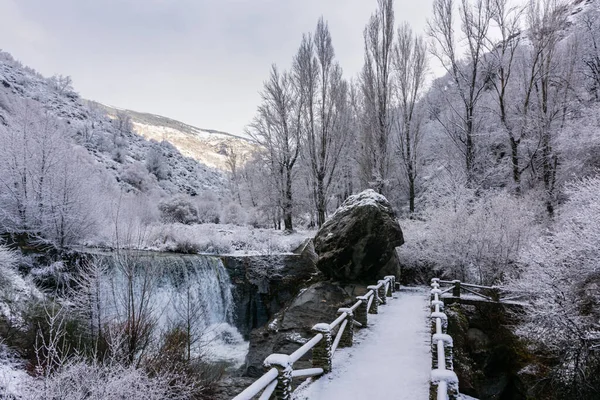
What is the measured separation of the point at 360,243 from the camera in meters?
14.6

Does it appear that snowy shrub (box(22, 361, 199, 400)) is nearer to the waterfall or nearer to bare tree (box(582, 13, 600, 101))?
the waterfall

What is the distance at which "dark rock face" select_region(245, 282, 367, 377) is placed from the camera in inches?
470

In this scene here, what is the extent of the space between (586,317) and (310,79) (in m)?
20.8

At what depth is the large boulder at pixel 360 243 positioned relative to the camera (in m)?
14.6

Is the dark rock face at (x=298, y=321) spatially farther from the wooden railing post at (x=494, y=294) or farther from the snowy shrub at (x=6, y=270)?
the snowy shrub at (x=6, y=270)

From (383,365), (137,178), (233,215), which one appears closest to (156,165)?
(137,178)

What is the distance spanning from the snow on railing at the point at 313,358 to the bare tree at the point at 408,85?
14.1 m

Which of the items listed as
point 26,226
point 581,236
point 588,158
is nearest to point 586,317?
point 581,236

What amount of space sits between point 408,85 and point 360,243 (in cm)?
1481

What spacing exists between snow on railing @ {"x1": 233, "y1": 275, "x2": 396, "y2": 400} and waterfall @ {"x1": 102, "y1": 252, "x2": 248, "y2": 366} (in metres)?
6.36

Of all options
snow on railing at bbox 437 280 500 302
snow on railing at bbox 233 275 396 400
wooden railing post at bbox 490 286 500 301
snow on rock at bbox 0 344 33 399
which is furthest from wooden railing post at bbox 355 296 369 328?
snow on rock at bbox 0 344 33 399

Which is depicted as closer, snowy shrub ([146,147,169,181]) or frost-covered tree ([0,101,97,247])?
frost-covered tree ([0,101,97,247])

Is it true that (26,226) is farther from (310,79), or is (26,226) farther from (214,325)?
(310,79)

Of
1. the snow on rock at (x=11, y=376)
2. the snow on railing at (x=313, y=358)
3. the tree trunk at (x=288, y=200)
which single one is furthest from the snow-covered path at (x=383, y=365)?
the tree trunk at (x=288, y=200)
